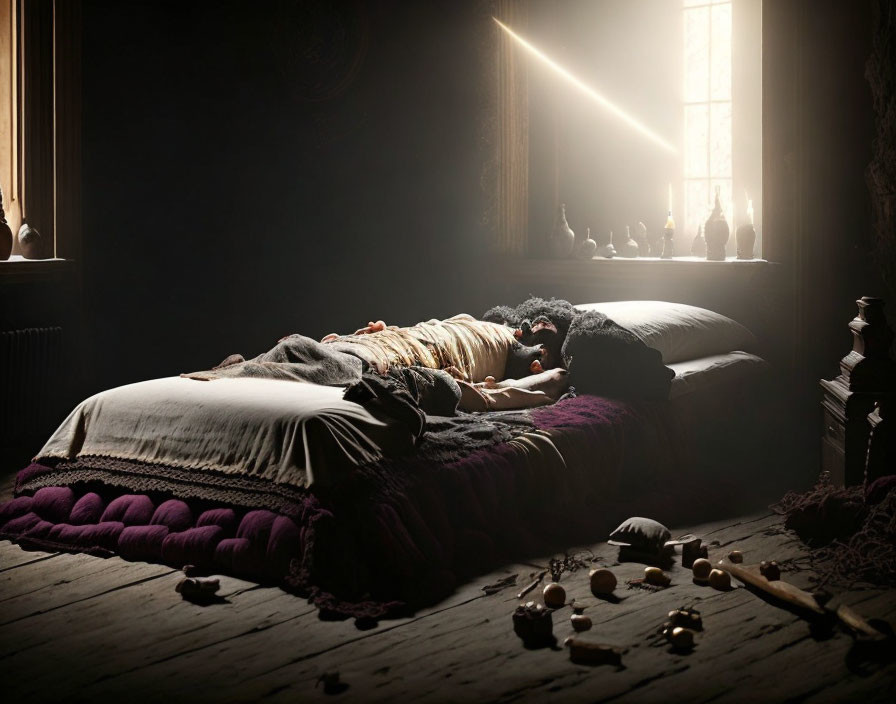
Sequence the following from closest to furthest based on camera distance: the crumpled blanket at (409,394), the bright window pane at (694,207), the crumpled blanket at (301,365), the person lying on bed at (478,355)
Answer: the crumpled blanket at (409,394) → the crumpled blanket at (301,365) → the person lying on bed at (478,355) → the bright window pane at (694,207)

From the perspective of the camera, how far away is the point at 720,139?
584cm

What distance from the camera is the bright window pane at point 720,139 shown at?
5805 millimetres

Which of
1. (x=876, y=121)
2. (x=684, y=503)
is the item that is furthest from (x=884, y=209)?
(x=684, y=503)

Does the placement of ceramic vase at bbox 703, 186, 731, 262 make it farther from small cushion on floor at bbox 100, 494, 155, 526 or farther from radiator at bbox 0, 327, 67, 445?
radiator at bbox 0, 327, 67, 445

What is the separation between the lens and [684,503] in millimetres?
4078

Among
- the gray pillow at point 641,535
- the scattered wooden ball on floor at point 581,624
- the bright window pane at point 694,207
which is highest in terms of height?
the bright window pane at point 694,207

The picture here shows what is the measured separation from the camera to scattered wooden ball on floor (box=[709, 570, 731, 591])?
3.10 m

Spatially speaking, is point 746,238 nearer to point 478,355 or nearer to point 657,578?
point 478,355

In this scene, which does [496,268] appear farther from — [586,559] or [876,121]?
[586,559]

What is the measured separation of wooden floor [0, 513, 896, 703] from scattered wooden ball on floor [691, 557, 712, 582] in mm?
51

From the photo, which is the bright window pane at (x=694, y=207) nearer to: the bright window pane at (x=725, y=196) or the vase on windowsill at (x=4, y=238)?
the bright window pane at (x=725, y=196)

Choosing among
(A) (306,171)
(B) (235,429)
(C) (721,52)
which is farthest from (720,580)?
(A) (306,171)

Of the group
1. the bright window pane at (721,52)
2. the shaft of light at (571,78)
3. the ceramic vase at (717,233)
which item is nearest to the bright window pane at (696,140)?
the bright window pane at (721,52)

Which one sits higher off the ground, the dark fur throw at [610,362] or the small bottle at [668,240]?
the small bottle at [668,240]
